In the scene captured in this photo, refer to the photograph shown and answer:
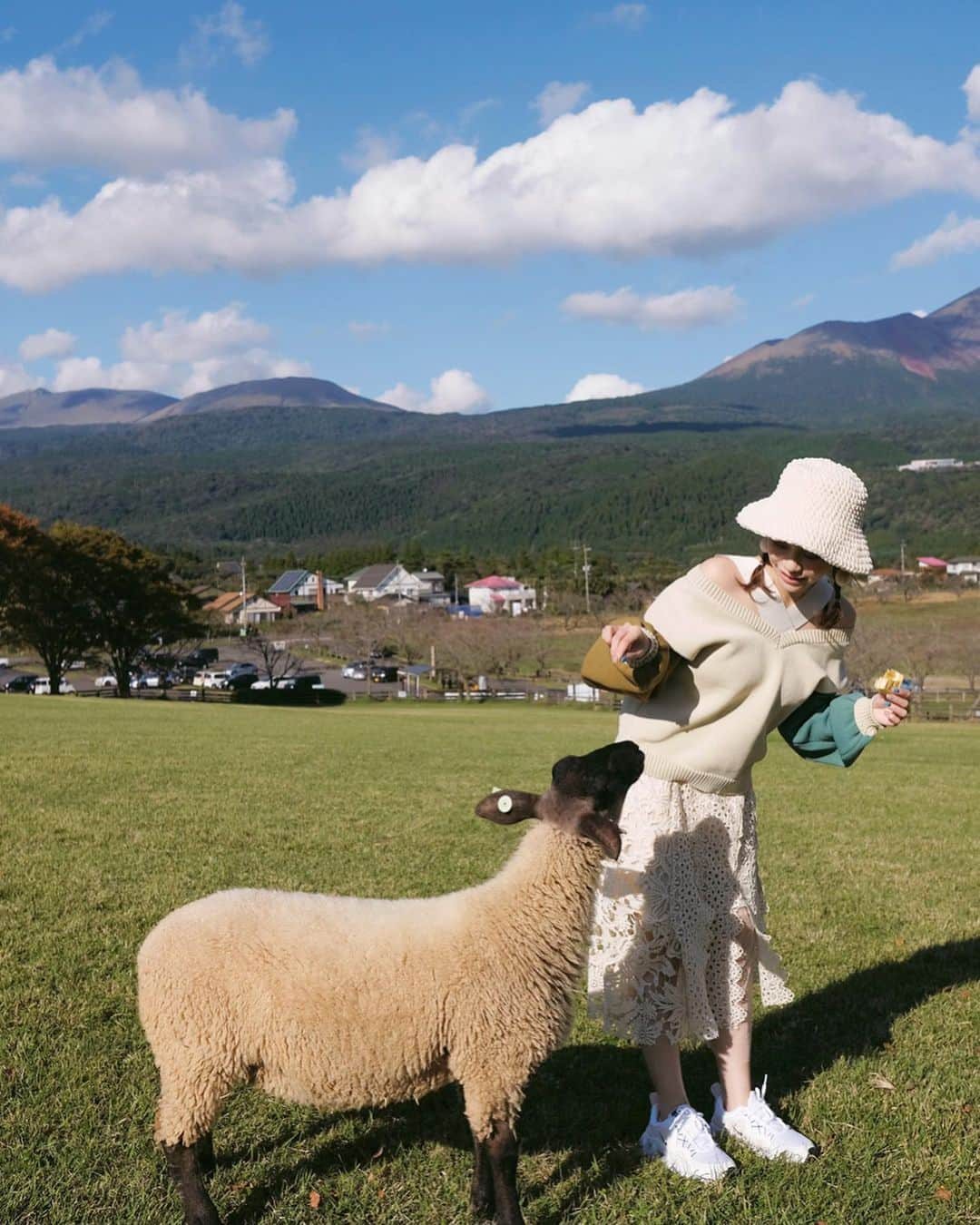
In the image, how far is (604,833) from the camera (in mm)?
3617

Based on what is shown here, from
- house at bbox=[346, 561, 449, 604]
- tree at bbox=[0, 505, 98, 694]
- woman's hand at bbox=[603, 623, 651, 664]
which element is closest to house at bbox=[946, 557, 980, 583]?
house at bbox=[346, 561, 449, 604]

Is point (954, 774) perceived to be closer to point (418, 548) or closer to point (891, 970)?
point (891, 970)

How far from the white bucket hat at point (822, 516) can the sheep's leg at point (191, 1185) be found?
315cm

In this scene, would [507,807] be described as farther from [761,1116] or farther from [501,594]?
[501,594]

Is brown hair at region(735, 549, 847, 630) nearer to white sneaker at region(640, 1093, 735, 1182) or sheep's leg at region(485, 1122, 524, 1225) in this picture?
white sneaker at region(640, 1093, 735, 1182)

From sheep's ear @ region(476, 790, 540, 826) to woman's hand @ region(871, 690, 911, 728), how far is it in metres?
1.54

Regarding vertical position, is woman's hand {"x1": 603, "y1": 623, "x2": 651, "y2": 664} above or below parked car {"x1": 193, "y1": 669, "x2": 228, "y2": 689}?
above

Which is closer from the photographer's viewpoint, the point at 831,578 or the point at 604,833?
the point at 604,833

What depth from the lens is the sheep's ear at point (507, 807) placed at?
3.63 metres

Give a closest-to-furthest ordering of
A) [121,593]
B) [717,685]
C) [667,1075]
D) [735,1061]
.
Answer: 1. [717,685]
2. [667,1075]
3. [735,1061]
4. [121,593]

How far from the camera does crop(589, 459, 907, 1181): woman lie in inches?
151

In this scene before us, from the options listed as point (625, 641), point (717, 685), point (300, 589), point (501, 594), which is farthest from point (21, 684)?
point (300, 589)

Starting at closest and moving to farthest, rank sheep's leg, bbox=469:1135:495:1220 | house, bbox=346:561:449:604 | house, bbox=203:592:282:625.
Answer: sheep's leg, bbox=469:1135:495:1220 → house, bbox=203:592:282:625 → house, bbox=346:561:449:604

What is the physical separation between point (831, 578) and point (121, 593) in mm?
57469
